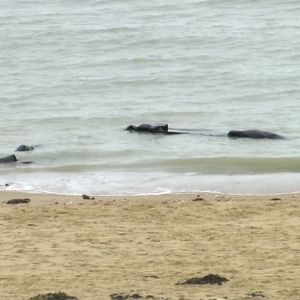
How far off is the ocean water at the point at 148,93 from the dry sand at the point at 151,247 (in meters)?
1.84

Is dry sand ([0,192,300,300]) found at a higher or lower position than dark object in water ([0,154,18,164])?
lower

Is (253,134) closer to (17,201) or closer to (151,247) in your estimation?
(17,201)

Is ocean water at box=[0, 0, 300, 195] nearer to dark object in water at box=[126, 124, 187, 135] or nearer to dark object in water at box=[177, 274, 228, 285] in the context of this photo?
dark object in water at box=[126, 124, 187, 135]

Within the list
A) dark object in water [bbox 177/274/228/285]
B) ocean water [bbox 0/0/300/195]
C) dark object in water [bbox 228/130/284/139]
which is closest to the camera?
→ dark object in water [bbox 177/274/228/285]

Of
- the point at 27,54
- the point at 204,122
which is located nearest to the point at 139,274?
the point at 204,122

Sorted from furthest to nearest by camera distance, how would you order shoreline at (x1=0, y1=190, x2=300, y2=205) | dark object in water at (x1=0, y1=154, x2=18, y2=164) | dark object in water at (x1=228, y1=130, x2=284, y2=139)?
dark object in water at (x1=228, y1=130, x2=284, y2=139) < dark object in water at (x1=0, y1=154, x2=18, y2=164) < shoreline at (x1=0, y1=190, x2=300, y2=205)

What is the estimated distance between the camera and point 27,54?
94.1ft

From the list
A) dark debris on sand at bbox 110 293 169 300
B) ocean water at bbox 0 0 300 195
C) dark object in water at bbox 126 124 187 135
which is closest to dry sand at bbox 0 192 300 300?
dark debris on sand at bbox 110 293 169 300

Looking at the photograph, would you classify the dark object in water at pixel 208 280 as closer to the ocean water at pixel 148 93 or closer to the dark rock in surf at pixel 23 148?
the ocean water at pixel 148 93

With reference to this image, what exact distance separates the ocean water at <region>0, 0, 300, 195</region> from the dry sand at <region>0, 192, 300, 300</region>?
1.84 m

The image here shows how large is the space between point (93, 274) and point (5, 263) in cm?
90

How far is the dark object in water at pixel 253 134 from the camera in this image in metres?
18.0

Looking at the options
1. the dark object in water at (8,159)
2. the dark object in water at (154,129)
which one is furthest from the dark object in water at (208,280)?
the dark object in water at (154,129)

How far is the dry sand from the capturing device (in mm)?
8719
